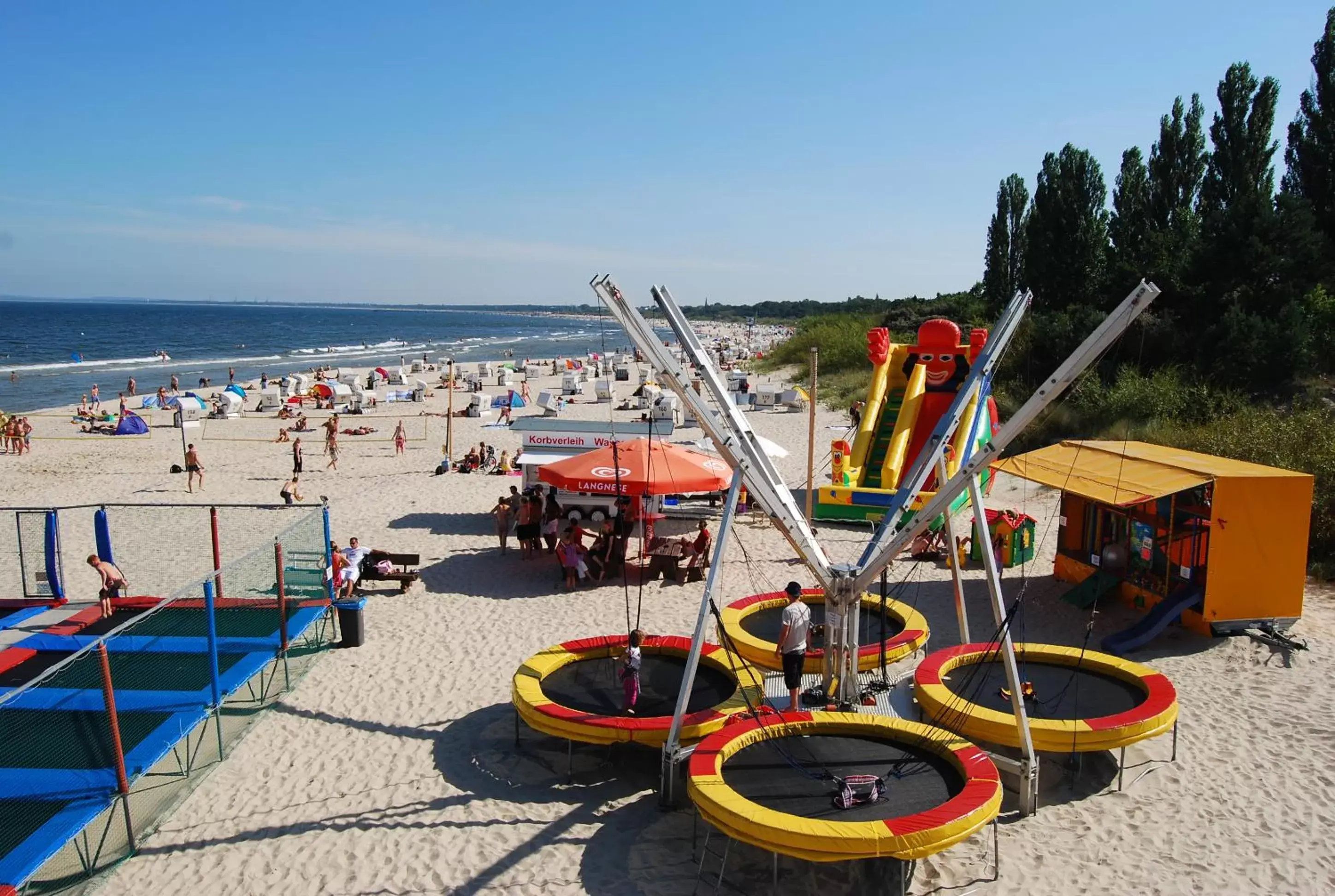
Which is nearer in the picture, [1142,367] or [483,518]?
[483,518]

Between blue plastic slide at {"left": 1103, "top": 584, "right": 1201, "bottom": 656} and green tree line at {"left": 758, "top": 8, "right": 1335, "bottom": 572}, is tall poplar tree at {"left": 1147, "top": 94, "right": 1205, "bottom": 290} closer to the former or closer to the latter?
green tree line at {"left": 758, "top": 8, "right": 1335, "bottom": 572}

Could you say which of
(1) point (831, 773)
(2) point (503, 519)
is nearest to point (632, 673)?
(1) point (831, 773)

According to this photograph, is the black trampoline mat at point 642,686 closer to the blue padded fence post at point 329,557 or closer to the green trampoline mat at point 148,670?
the green trampoline mat at point 148,670

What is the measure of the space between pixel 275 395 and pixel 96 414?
7212 mm

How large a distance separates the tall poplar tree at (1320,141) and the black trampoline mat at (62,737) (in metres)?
35.9

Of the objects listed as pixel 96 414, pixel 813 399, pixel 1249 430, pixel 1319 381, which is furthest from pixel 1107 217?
pixel 96 414

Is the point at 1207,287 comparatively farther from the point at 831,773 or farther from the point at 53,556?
the point at 53,556

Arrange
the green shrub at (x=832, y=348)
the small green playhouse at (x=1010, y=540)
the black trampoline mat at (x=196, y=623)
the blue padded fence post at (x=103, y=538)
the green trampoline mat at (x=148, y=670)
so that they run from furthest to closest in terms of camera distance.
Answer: the green shrub at (x=832, y=348), the small green playhouse at (x=1010, y=540), the blue padded fence post at (x=103, y=538), the black trampoline mat at (x=196, y=623), the green trampoline mat at (x=148, y=670)

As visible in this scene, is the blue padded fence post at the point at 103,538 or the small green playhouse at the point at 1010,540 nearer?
the blue padded fence post at the point at 103,538

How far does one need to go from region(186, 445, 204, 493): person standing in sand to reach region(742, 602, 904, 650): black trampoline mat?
1675cm

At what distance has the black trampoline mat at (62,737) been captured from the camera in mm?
7766

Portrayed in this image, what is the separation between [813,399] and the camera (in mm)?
15492

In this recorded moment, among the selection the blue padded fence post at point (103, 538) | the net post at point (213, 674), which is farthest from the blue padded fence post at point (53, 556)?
the net post at point (213, 674)

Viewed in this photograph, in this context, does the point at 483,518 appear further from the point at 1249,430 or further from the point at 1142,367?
the point at 1142,367
